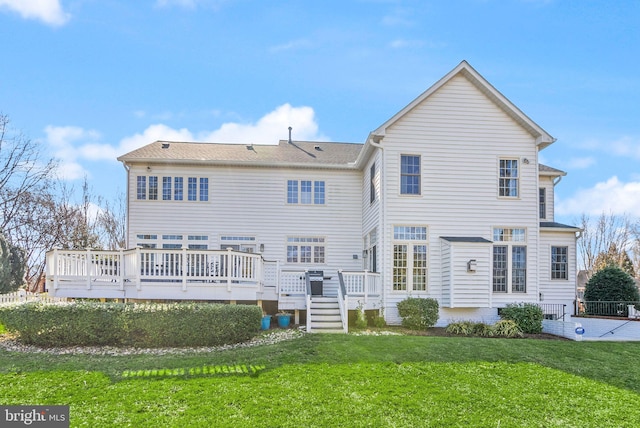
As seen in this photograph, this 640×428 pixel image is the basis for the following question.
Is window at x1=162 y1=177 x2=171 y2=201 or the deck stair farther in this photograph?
window at x1=162 y1=177 x2=171 y2=201

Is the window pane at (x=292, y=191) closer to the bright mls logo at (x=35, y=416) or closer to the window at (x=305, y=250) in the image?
the window at (x=305, y=250)

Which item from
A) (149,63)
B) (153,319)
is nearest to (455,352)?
(153,319)

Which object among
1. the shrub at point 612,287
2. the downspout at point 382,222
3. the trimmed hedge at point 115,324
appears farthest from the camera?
the shrub at point 612,287

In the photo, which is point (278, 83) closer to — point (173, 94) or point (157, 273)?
point (173, 94)

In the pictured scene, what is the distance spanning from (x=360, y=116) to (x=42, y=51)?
1164 cm

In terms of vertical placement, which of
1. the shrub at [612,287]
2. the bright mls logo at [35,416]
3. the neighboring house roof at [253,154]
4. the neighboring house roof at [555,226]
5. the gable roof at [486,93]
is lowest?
the bright mls logo at [35,416]

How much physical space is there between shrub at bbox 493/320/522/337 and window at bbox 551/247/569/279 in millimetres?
6037

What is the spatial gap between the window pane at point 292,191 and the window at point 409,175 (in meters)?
4.51

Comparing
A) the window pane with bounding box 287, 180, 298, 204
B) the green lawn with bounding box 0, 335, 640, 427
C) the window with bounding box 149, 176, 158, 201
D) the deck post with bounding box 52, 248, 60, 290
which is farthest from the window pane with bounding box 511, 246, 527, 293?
the deck post with bounding box 52, 248, 60, 290

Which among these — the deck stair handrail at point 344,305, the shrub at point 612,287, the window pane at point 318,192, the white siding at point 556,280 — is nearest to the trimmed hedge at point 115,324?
the deck stair handrail at point 344,305

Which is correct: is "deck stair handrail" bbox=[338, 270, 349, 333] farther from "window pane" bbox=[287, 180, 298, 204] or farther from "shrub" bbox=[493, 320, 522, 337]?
"window pane" bbox=[287, 180, 298, 204]

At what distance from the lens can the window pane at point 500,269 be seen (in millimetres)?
15078

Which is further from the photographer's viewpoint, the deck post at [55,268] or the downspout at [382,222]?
the downspout at [382,222]

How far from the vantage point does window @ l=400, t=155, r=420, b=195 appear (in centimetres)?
1504
